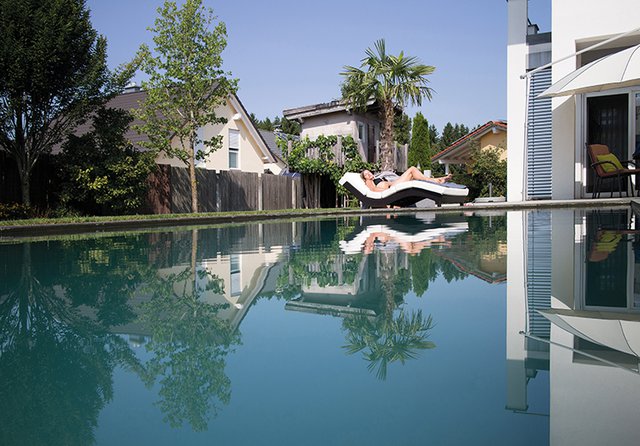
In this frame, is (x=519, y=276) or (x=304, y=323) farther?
(x=519, y=276)

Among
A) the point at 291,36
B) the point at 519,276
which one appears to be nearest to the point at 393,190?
the point at 291,36

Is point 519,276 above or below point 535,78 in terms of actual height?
below

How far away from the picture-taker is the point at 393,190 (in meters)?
16.5

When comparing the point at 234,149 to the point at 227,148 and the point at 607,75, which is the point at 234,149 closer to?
the point at 227,148

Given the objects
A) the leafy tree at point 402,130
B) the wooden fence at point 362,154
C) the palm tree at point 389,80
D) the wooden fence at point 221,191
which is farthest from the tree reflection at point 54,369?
the leafy tree at point 402,130

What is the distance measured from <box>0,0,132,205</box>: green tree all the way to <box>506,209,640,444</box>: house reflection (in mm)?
11291

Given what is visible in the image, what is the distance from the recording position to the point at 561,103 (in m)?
12.9

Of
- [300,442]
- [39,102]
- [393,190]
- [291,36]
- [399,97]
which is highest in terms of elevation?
[291,36]

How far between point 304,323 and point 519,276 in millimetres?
1509

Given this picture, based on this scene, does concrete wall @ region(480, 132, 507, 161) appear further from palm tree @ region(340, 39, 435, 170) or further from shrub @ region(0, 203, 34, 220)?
shrub @ region(0, 203, 34, 220)

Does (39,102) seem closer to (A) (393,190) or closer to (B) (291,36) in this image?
(A) (393,190)

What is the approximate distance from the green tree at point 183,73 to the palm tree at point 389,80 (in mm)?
8942

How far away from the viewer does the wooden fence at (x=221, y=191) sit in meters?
17.6

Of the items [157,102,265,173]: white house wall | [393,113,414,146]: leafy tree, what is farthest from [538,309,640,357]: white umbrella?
[393,113,414,146]: leafy tree
